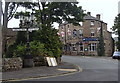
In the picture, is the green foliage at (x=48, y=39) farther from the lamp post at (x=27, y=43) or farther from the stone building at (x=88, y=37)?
the stone building at (x=88, y=37)

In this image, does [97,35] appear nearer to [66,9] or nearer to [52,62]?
[66,9]

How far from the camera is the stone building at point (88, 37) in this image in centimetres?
6788

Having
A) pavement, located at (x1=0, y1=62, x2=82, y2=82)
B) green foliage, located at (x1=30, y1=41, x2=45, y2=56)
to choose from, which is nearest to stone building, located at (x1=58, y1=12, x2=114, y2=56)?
green foliage, located at (x1=30, y1=41, x2=45, y2=56)

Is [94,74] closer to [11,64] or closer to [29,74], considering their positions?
[29,74]

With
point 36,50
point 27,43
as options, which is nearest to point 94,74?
point 27,43

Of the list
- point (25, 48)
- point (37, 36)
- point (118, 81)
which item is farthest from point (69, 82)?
point (37, 36)

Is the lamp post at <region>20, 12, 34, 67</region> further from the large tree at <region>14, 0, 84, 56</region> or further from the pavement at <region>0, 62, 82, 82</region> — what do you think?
the large tree at <region>14, 0, 84, 56</region>

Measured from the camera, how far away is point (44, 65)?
23984 millimetres

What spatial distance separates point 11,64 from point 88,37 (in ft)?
164

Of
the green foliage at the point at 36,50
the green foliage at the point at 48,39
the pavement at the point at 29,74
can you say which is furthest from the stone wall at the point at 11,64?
the green foliage at the point at 48,39

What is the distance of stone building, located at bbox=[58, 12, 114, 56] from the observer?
67.9 metres

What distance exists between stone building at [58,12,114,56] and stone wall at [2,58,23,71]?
4738 cm

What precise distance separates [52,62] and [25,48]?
2.97 metres

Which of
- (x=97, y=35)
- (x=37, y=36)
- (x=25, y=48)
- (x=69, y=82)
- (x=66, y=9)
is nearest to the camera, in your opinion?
(x=69, y=82)
